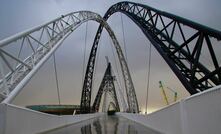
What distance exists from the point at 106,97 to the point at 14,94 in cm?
11484

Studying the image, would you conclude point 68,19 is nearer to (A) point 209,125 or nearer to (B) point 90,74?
(A) point 209,125

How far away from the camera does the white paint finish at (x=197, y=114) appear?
6.55 m

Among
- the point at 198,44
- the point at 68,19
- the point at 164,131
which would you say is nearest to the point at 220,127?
the point at 164,131

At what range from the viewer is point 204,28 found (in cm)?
2208

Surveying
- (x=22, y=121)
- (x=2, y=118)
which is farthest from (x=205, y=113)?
(x=22, y=121)

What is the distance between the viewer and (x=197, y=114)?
328 inches

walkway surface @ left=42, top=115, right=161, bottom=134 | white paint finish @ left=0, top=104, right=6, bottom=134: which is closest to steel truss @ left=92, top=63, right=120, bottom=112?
walkway surface @ left=42, top=115, right=161, bottom=134

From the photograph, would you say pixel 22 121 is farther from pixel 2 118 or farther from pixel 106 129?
pixel 106 129

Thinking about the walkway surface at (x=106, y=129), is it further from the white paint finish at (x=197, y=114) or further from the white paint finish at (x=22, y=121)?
the white paint finish at (x=197, y=114)

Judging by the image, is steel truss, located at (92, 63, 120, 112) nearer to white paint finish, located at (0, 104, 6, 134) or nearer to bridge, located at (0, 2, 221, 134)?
bridge, located at (0, 2, 221, 134)

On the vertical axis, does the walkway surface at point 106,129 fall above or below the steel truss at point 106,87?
below

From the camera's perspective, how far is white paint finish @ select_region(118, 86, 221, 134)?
655 centimetres

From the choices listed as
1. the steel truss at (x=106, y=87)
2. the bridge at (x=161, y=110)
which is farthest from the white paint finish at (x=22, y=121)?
the steel truss at (x=106, y=87)

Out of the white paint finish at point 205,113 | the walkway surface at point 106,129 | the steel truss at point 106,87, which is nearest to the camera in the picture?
the white paint finish at point 205,113
